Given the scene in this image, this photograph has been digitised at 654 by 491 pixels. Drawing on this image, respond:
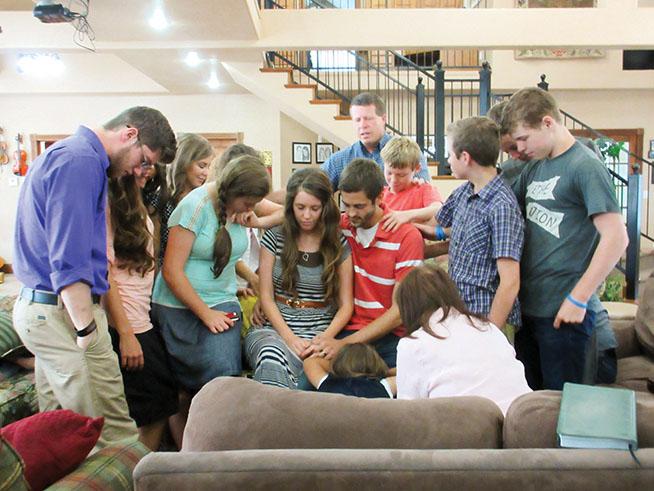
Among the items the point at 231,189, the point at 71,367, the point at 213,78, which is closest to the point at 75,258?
the point at 71,367

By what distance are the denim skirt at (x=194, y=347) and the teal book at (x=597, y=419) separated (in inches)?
63.3

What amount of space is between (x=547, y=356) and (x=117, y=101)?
9.49 m

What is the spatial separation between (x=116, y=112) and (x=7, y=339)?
319 inches

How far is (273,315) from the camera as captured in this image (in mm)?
2742

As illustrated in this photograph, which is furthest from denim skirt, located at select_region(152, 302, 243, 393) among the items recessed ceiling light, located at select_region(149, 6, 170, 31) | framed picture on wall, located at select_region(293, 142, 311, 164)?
framed picture on wall, located at select_region(293, 142, 311, 164)

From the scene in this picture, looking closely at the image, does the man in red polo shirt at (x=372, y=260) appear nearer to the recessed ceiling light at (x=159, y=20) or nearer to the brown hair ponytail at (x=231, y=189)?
the brown hair ponytail at (x=231, y=189)

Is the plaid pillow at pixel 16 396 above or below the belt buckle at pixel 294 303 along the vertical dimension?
below

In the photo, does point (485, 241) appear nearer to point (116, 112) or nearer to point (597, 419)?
point (597, 419)

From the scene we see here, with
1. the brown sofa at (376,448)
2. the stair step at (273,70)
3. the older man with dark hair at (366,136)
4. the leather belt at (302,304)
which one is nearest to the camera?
the brown sofa at (376,448)

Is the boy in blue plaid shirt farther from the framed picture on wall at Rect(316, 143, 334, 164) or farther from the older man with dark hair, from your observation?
the framed picture on wall at Rect(316, 143, 334, 164)

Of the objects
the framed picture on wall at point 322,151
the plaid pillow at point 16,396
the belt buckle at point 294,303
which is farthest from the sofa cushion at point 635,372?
the framed picture on wall at point 322,151

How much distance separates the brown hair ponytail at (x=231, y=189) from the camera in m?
2.54

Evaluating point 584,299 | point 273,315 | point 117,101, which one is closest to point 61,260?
point 273,315

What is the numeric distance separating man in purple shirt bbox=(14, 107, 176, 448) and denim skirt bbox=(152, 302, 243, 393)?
0.41 meters
